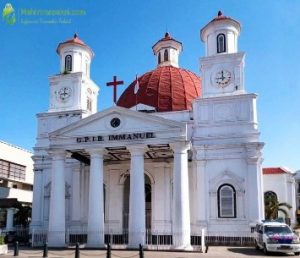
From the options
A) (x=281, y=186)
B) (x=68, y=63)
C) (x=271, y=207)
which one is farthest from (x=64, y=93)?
(x=281, y=186)

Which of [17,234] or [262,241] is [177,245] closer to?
[262,241]

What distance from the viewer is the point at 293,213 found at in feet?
151

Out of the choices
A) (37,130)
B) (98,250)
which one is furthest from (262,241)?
(37,130)

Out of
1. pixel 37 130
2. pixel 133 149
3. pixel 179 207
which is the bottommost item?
pixel 179 207

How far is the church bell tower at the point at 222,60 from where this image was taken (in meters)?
30.0

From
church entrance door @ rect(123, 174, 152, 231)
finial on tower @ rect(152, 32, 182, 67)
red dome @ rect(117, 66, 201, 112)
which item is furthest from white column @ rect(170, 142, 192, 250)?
finial on tower @ rect(152, 32, 182, 67)

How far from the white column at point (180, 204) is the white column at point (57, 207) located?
6965 mm

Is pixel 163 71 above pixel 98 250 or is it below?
above

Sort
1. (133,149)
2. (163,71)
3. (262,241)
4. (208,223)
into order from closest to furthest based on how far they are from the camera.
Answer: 1. (262,241)
2. (133,149)
3. (208,223)
4. (163,71)

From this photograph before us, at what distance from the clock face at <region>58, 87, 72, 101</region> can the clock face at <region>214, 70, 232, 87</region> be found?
11532 mm

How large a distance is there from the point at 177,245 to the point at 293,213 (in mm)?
27405

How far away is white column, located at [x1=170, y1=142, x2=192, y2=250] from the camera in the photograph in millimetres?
23031

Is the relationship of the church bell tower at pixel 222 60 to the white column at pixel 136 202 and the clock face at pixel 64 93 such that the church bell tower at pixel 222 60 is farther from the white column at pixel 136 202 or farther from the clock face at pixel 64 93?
the clock face at pixel 64 93

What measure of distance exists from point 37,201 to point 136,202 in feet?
36.2
